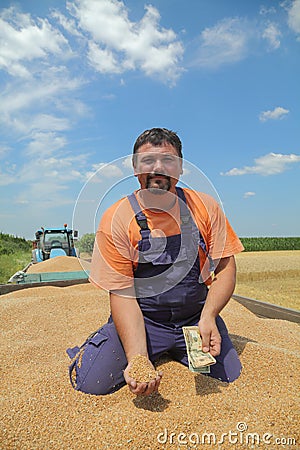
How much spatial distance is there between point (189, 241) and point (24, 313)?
1.97m

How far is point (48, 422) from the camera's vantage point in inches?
56.4

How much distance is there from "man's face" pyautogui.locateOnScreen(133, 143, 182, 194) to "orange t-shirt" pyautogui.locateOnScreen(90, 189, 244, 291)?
12cm

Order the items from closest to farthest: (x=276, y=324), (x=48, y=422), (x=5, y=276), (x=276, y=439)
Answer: (x=276, y=439)
(x=48, y=422)
(x=276, y=324)
(x=5, y=276)

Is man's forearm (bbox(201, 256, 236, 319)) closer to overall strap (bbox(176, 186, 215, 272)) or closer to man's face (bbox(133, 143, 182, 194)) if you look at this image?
overall strap (bbox(176, 186, 215, 272))

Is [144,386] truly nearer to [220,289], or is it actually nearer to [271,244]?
[220,289]

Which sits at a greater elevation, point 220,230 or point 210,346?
point 220,230

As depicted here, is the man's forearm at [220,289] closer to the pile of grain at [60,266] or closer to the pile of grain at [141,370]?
the pile of grain at [141,370]

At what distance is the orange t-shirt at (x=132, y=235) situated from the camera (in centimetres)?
176

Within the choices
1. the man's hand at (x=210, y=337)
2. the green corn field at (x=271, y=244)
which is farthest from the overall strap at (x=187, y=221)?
the green corn field at (x=271, y=244)

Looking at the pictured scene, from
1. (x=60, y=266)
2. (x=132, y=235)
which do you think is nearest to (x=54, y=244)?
(x=60, y=266)

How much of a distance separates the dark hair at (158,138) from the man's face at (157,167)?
0.06ft

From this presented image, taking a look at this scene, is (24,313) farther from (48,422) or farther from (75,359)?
(48,422)

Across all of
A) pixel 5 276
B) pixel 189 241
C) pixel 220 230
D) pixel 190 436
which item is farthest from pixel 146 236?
pixel 5 276

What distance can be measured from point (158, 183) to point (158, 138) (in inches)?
8.0
